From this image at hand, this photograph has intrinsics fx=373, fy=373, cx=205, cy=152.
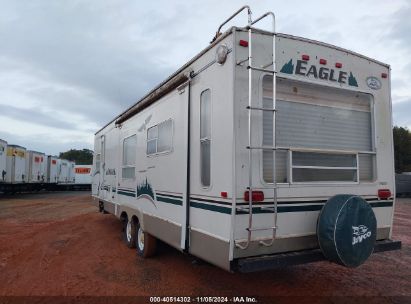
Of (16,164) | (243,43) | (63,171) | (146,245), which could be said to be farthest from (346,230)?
(63,171)

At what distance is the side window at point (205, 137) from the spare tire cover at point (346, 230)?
1.50 m

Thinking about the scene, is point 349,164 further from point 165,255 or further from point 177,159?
point 165,255

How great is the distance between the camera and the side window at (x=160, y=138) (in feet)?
19.2

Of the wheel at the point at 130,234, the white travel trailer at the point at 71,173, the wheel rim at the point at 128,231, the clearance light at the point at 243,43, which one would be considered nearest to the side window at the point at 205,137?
the clearance light at the point at 243,43

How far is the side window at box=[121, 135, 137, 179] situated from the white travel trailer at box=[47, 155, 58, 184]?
2599 centimetres

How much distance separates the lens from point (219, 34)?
484 cm

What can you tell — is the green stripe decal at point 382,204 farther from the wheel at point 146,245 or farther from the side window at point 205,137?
the wheel at point 146,245

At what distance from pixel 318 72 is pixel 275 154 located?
1.37 m

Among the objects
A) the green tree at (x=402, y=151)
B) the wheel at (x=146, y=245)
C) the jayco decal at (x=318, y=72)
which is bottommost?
the wheel at (x=146, y=245)

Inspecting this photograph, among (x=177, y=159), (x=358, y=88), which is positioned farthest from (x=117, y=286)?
(x=358, y=88)

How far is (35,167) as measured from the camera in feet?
95.4

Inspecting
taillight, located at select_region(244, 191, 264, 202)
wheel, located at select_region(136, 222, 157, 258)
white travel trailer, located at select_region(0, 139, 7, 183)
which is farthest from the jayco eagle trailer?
white travel trailer, located at select_region(0, 139, 7, 183)

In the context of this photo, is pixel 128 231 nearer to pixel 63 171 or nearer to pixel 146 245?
pixel 146 245

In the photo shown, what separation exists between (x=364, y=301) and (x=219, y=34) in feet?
13.2
